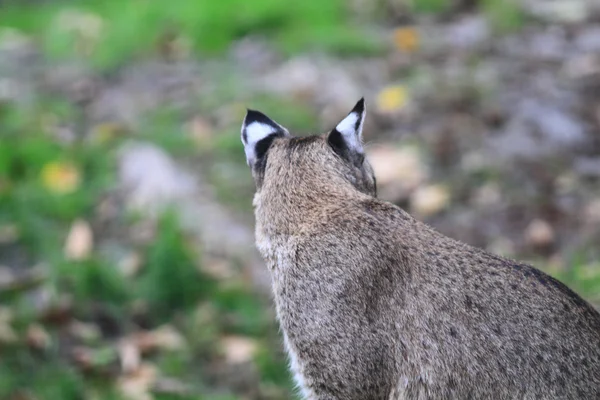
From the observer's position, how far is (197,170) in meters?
7.79

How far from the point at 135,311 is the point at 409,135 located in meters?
2.69

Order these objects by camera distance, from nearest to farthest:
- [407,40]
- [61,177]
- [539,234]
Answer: [539,234] → [61,177] → [407,40]

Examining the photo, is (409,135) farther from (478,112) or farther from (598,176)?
(598,176)

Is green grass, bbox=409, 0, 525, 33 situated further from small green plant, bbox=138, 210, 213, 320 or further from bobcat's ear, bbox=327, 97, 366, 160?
bobcat's ear, bbox=327, 97, 366, 160

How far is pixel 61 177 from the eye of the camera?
25.6 ft

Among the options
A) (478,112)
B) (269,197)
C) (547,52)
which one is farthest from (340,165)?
(547,52)

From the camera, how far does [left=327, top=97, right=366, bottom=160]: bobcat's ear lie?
4.23 meters

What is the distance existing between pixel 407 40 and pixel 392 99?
1268mm

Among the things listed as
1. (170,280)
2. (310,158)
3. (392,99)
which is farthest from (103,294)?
(392,99)

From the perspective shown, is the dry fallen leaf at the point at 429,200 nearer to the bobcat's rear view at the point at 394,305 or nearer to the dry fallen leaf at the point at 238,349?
the dry fallen leaf at the point at 238,349

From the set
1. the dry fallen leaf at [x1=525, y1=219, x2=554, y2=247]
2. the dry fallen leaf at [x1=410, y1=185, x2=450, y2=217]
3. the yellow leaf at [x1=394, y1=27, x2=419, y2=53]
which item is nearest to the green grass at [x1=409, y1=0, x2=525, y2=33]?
the yellow leaf at [x1=394, y1=27, x2=419, y2=53]

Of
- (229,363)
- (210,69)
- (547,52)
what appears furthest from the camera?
(210,69)

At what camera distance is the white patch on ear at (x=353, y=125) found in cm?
423

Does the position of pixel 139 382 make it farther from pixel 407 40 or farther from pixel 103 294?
pixel 407 40
